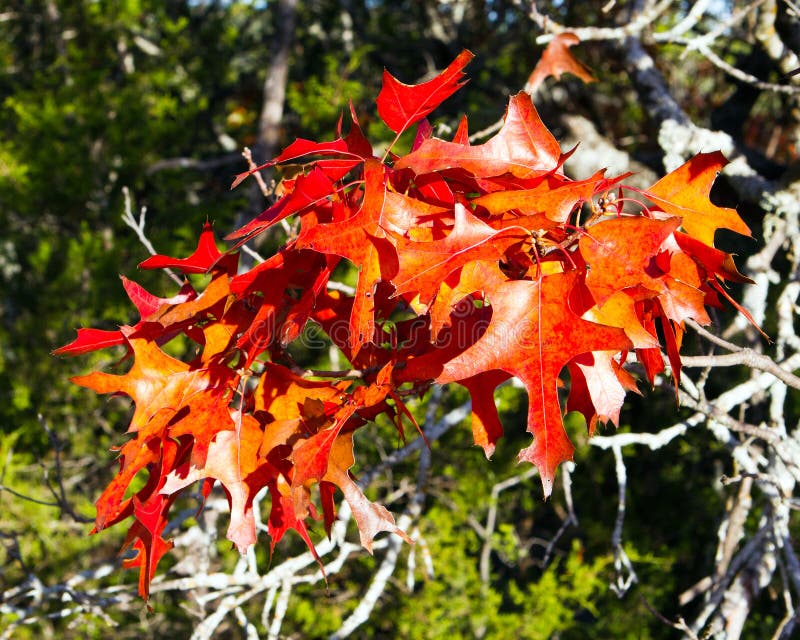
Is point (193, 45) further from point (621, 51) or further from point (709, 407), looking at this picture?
point (709, 407)

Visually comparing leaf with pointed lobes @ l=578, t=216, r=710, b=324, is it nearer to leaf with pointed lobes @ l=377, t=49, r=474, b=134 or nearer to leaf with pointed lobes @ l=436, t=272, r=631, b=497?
leaf with pointed lobes @ l=436, t=272, r=631, b=497

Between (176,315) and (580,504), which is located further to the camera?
(580,504)

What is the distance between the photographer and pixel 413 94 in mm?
934

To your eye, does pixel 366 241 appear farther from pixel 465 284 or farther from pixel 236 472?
pixel 236 472

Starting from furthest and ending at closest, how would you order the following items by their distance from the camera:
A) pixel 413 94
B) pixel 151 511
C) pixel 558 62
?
pixel 558 62 → pixel 151 511 → pixel 413 94

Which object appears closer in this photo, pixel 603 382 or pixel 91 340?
pixel 603 382

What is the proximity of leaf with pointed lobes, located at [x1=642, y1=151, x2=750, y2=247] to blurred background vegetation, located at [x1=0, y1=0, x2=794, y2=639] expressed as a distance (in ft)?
5.28

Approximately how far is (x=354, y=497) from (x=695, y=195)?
629mm

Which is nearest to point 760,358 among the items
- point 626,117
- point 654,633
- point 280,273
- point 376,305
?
point 376,305

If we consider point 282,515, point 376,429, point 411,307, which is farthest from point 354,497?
point 376,429

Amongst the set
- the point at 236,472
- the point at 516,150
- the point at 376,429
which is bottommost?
the point at 376,429

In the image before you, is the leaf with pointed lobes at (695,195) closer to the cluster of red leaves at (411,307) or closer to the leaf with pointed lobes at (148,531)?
the cluster of red leaves at (411,307)

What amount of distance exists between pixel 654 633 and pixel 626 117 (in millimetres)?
2848

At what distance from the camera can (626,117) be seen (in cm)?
430
